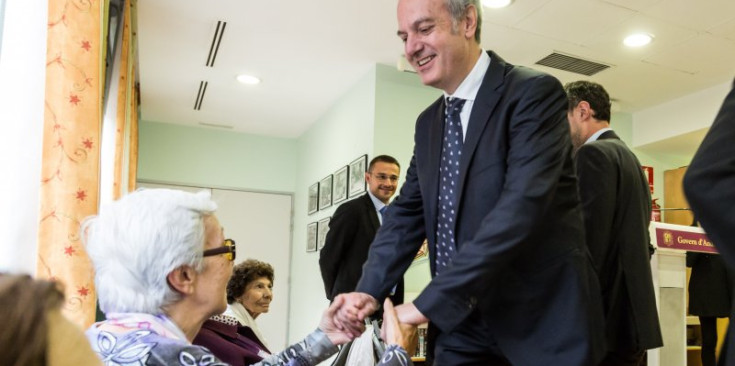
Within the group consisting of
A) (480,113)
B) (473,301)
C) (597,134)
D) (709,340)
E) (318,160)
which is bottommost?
(709,340)

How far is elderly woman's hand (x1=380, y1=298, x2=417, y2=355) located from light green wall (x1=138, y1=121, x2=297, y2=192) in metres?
6.59

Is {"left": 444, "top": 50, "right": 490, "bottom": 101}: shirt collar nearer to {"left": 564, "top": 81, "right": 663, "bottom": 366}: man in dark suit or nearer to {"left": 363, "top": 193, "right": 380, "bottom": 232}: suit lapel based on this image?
{"left": 564, "top": 81, "right": 663, "bottom": 366}: man in dark suit

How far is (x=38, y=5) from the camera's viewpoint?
5.41ft

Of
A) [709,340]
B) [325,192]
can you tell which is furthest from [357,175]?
[709,340]

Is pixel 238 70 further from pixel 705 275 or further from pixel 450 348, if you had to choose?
pixel 450 348

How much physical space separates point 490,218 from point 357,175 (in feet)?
13.7

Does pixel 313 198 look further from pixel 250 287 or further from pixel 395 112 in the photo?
pixel 250 287

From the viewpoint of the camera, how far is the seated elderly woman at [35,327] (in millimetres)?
474

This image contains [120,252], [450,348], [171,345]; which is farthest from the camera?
[450,348]

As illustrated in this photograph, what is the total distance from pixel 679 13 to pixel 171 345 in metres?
4.11

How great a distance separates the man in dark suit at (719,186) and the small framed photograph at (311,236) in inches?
231

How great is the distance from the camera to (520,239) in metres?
1.21

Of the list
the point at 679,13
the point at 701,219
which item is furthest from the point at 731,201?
the point at 679,13

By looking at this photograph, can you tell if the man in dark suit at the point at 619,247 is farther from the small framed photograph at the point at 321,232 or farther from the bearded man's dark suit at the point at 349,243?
the small framed photograph at the point at 321,232
